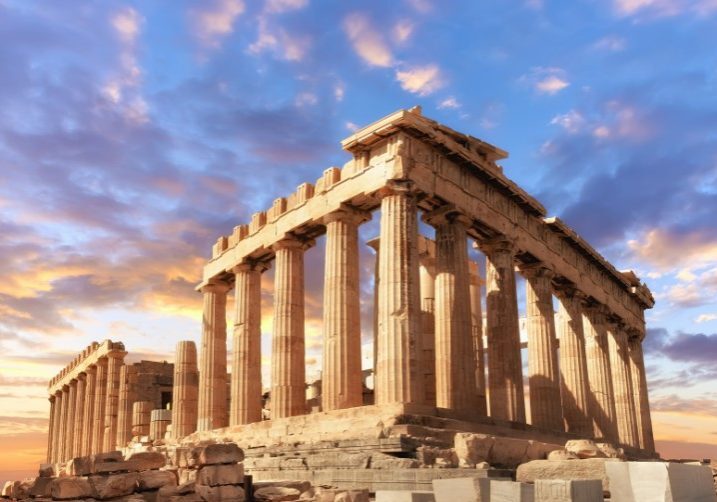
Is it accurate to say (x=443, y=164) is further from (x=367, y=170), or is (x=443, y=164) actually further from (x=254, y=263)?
(x=254, y=263)

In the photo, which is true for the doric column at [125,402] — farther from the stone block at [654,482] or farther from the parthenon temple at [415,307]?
the stone block at [654,482]

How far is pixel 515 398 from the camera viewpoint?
27391mm

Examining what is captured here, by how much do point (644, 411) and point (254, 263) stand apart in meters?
22.9

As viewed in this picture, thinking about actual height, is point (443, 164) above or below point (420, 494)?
above

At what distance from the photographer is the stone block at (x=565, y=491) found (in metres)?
9.34

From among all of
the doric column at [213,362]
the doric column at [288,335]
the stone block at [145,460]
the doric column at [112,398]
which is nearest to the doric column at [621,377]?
the doric column at [288,335]

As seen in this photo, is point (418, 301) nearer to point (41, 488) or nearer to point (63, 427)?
point (41, 488)

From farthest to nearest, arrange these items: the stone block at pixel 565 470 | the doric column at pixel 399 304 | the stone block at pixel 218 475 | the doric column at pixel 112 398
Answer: the doric column at pixel 112 398 → the doric column at pixel 399 304 → the stone block at pixel 218 475 → the stone block at pixel 565 470

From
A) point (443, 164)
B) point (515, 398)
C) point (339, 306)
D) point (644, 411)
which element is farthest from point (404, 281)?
point (644, 411)

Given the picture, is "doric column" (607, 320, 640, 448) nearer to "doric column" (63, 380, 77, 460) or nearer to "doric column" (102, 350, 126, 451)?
"doric column" (102, 350, 126, 451)

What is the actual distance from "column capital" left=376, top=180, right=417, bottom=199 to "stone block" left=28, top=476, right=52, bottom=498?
12.7m

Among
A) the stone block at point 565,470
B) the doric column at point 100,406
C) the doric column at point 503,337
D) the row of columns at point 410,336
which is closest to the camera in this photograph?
the stone block at point 565,470

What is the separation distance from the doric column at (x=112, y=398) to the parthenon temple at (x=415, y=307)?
1141 centimetres

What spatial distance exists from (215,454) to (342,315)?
1067 cm
